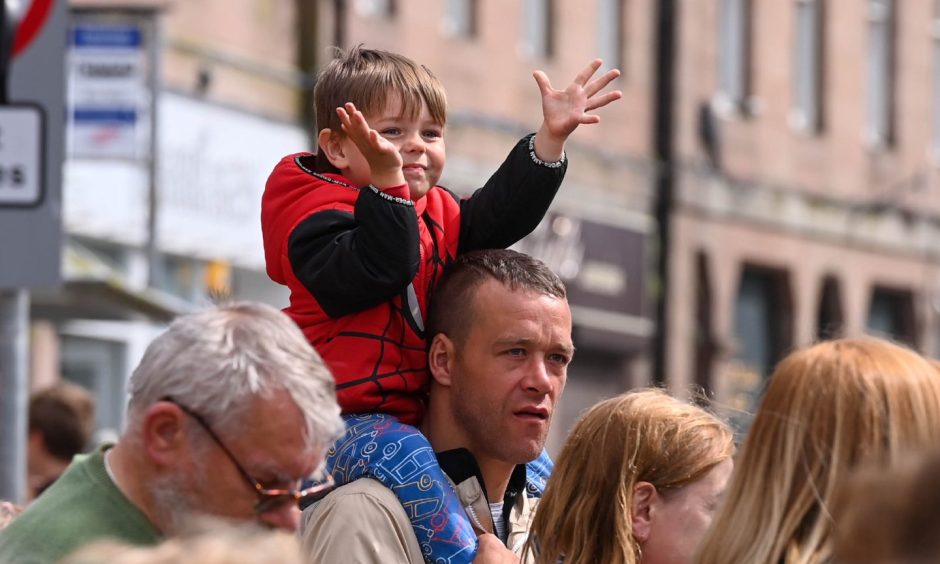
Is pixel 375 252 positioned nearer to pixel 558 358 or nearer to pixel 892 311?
pixel 558 358

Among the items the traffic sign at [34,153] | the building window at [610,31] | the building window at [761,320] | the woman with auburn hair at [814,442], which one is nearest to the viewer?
the woman with auburn hair at [814,442]

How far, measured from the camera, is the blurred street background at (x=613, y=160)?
17.5 metres

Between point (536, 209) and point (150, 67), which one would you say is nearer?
point (536, 209)

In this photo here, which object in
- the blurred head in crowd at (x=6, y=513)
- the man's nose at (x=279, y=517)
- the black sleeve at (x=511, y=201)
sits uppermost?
the black sleeve at (x=511, y=201)

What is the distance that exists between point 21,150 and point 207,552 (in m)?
4.45

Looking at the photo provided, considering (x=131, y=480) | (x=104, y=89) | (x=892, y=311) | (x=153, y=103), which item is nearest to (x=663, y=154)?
(x=892, y=311)

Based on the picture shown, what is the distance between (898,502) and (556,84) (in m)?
21.7

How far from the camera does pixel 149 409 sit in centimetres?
404

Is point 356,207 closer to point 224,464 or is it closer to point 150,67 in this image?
point 224,464

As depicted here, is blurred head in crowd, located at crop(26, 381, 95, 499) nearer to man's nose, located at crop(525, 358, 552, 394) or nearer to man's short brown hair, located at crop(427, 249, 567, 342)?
man's short brown hair, located at crop(427, 249, 567, 342)

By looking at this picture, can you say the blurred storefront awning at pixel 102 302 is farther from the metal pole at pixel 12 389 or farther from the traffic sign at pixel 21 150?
the traffic sign at pixel 21 150

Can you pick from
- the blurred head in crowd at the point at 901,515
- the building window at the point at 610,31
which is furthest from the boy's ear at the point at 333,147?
the building window at the point at 610,31

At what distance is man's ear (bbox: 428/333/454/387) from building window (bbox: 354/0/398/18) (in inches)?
661

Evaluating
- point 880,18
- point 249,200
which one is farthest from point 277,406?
point 880,18
